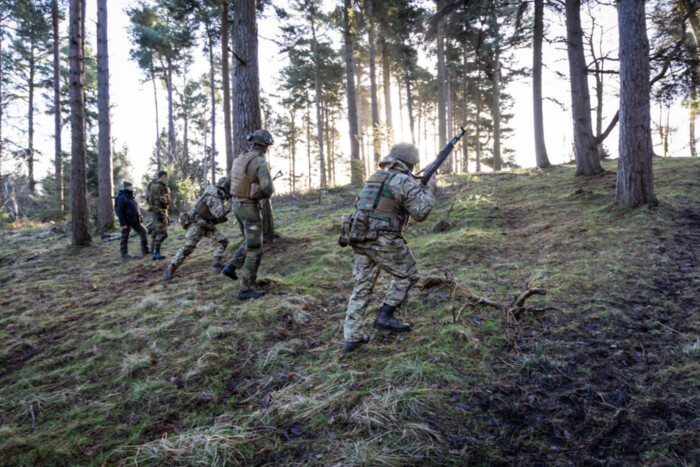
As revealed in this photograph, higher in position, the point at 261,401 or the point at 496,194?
the point at 496,194

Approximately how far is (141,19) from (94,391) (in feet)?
84.6

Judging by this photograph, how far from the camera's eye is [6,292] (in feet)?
20.9

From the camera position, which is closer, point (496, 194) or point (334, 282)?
point (334, 282)

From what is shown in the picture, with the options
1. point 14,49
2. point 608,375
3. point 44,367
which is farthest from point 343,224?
point 14,49

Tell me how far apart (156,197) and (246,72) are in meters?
3.89

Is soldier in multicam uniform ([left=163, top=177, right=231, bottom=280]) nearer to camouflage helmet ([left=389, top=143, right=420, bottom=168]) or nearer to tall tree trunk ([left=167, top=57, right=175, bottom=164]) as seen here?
camouflage helmet ([left=389, top=143, right=420, bottom=168])

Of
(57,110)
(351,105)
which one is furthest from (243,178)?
(57,110)

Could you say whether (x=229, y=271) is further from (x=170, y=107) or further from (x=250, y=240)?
(x=170, y=107)

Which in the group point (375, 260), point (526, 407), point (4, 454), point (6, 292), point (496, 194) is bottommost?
point (4, 454)

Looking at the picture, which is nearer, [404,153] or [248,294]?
[404,153]

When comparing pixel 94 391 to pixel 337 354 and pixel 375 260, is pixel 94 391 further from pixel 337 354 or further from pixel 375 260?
pixel 375 260

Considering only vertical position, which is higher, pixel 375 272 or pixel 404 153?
pixel 404 153

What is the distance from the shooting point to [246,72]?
281 inches

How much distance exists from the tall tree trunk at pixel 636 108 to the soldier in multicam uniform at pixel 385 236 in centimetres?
483
